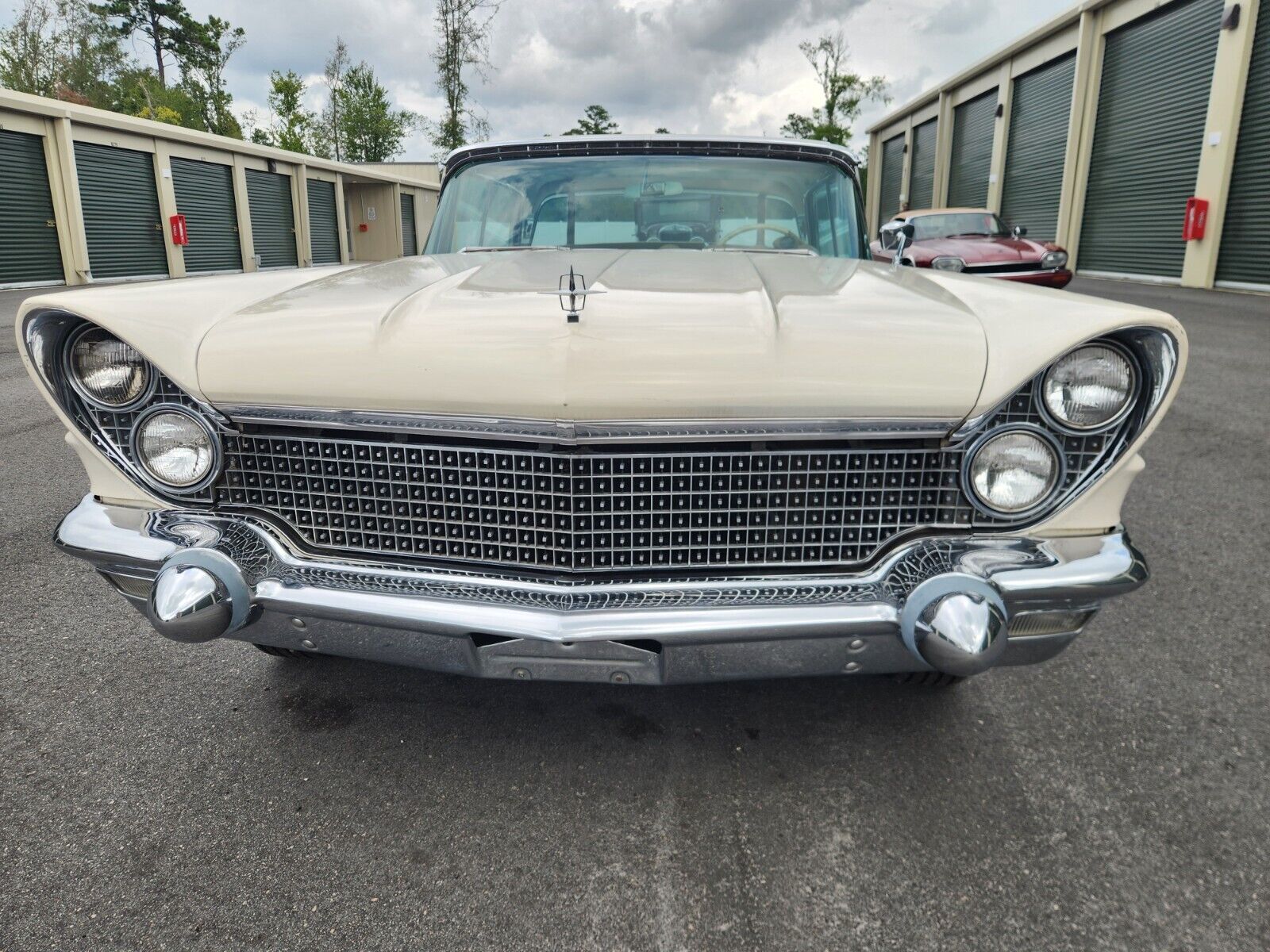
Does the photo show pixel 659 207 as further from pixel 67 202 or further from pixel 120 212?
pixel 120 212

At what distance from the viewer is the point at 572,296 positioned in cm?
161

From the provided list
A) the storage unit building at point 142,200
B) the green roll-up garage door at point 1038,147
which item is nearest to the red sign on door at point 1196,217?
the green roll-up garage door at point 1038,147

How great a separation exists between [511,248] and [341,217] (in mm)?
25338

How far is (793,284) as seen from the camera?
197 cm

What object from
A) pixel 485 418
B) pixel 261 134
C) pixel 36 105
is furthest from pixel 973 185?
pixel 261 134

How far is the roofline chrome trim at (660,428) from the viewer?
1.48 m

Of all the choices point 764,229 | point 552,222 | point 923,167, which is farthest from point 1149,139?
point 552,222

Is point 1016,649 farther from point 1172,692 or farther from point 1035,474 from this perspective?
point 1172,692

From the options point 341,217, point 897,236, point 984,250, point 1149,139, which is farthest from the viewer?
point 341,217

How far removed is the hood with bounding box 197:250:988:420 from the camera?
1.47m

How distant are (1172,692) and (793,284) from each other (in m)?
1.44

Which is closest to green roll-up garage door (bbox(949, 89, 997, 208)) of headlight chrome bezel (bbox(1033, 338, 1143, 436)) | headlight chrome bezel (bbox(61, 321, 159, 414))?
headlight chrome bezel (bbox(1033, 338, 1143, 436))

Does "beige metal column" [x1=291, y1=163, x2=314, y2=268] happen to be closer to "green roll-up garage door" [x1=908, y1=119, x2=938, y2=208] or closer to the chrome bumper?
"green roll-up garage door" [x1=908, y1=119, x2=938, y2=208]

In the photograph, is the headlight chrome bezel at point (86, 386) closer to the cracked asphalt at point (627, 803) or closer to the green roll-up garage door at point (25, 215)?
the cracked asphalt at point (627, 803)
